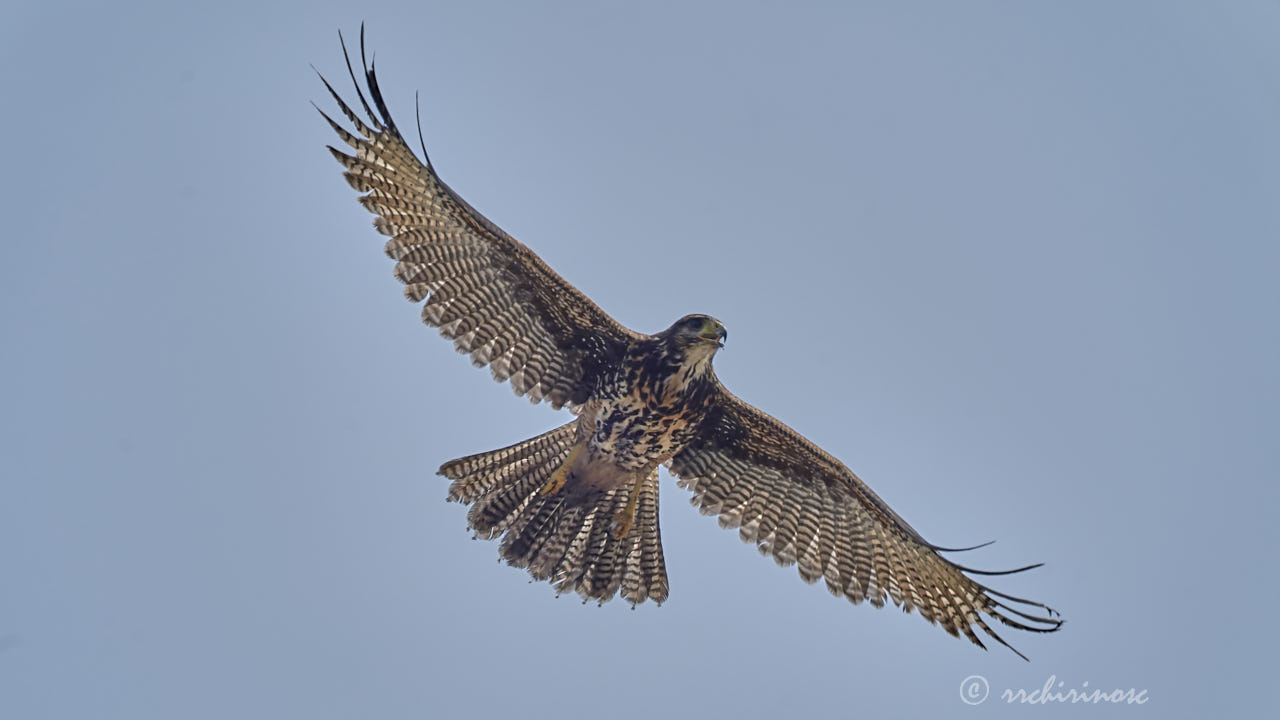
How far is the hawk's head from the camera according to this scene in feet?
37.5

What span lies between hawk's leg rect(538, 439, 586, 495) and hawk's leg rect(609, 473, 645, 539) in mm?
662

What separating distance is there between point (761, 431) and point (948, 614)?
2.52 m

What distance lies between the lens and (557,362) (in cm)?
1216

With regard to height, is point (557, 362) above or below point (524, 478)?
above

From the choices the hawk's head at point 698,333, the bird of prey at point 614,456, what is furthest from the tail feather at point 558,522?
the hawk's head at point 698,333

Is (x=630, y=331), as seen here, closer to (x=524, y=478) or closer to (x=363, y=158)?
(x=524, y=478)

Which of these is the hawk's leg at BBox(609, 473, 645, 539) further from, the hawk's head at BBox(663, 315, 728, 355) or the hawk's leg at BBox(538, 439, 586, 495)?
the hawk's head at BBox(663, 315, 728, 355)

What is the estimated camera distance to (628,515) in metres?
12.2

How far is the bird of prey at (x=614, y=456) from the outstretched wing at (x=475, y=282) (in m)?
0.01

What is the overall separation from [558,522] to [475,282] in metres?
2.47

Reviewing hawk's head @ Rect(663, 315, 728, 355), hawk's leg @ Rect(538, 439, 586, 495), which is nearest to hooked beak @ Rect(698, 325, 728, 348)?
hawk's head @ Rect(663, 315, 728, 355)

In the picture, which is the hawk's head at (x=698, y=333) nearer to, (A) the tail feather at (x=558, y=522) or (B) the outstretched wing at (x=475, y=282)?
(B) the outstretched wing at (x=475, y=282)

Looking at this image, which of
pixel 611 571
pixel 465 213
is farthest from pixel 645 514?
pixel 465 213

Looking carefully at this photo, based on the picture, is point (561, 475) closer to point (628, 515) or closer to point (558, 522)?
point (558, 522)
